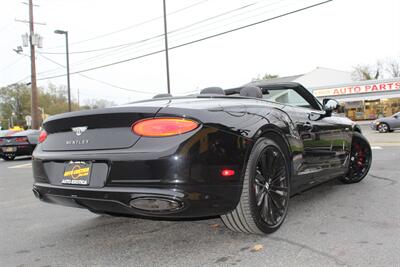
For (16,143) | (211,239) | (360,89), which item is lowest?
(211,239)

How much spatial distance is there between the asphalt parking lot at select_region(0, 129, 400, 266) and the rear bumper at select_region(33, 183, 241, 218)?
38cm

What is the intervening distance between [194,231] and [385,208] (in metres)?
2.11

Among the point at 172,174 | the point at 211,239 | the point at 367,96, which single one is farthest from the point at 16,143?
the point at 367,96

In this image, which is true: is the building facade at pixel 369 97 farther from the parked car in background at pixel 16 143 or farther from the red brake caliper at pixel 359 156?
the red brake caliper at pixel 359 156

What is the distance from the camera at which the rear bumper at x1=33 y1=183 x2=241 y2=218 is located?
2.79 meters

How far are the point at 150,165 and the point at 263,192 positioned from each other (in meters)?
1.12

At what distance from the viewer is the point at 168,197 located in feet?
9.07

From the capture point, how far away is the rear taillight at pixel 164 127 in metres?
2.88

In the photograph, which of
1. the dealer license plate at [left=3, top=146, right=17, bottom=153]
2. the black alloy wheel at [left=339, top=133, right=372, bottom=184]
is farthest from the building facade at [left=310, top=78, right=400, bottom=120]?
the black alloy wheel at [left=339, top=133, right=372, bottom=184]

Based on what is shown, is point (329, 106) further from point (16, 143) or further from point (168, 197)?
point (16, 143)

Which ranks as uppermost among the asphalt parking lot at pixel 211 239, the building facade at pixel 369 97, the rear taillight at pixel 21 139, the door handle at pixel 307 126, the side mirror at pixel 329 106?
the building facade at pixel 369 97

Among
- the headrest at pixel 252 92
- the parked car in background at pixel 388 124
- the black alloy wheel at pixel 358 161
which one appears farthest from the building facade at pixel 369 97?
the headrest at pixel 252 92

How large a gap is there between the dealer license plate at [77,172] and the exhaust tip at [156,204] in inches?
18.2

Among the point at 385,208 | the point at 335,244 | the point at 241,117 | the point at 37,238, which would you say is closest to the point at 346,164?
the point at 385,208
